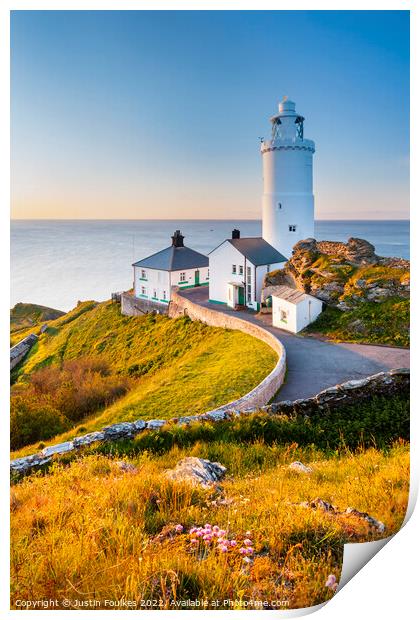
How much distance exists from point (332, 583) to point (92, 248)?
316cm

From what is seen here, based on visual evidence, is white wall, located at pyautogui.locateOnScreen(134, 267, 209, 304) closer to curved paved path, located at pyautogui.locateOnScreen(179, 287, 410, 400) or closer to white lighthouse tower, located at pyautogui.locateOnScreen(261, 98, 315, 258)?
white lighthouse tower, located at pyautogui.locateOnScreen(261, 98, 315, 258)

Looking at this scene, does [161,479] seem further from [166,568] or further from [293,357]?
[293,357]

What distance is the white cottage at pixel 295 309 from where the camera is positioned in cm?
811

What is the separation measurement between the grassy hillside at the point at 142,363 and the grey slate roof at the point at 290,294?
0.94m

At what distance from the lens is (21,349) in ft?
17.6

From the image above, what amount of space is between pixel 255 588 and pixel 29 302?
252 centimetres

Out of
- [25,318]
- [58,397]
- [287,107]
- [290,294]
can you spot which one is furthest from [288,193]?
[58,397]

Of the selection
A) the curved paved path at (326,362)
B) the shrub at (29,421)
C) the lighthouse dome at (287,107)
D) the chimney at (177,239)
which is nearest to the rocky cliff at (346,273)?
the curved paved path at (326,362)

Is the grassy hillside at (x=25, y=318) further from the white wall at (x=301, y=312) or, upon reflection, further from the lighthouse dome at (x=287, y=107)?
the white wall at (x=301, y=312)

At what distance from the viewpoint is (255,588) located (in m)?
2.34

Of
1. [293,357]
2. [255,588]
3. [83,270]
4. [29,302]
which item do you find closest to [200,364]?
[293,357]

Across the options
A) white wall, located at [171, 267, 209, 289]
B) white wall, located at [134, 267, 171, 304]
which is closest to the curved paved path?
white wall, located at [134, 267, 171, 304]

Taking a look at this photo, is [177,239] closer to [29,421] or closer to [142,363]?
[29,421]

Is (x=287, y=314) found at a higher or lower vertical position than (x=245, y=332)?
higher
